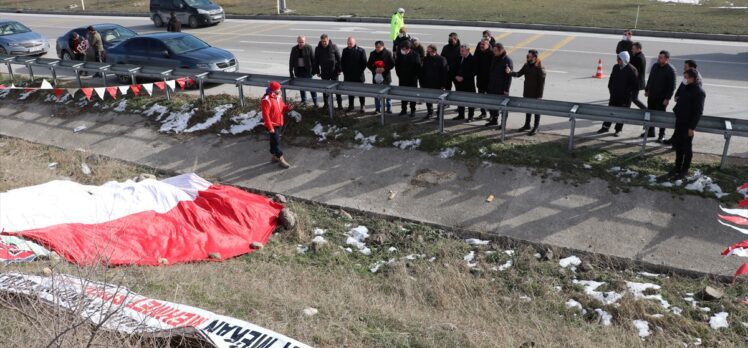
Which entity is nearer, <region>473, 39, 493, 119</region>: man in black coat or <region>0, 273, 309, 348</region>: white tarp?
<region>0, 273, 309, 348</region>: white tarp

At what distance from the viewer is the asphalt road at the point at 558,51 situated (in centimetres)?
1346

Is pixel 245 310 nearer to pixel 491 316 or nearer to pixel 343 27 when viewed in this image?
pixel 491 316

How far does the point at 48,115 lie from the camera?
50.7ft

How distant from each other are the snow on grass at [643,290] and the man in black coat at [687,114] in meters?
2.61

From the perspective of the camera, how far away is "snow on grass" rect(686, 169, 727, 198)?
8883 mm

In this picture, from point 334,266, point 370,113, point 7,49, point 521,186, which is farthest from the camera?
point 7,49

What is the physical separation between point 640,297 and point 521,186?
300cm

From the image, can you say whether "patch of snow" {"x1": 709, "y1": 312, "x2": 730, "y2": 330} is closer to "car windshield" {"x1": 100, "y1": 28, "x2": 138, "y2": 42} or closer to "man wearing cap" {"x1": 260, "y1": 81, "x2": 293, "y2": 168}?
"man wearing cap" {"x1": 260, "y1": 81, "x2": 293, "y2": 168}

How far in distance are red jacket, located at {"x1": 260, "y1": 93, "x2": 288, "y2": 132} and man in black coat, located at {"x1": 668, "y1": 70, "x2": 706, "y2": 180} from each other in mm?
6324

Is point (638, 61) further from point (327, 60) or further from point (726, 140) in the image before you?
point (327, 60)

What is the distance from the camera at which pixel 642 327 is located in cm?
666

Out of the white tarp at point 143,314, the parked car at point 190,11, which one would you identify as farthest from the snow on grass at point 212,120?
the parked car at point 190,11

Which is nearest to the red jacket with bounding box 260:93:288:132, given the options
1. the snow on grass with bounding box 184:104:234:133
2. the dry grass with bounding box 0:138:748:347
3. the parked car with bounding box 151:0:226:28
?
the dry grass with bounding box 0:138:748:347

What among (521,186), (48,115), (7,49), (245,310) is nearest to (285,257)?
(245,310)
